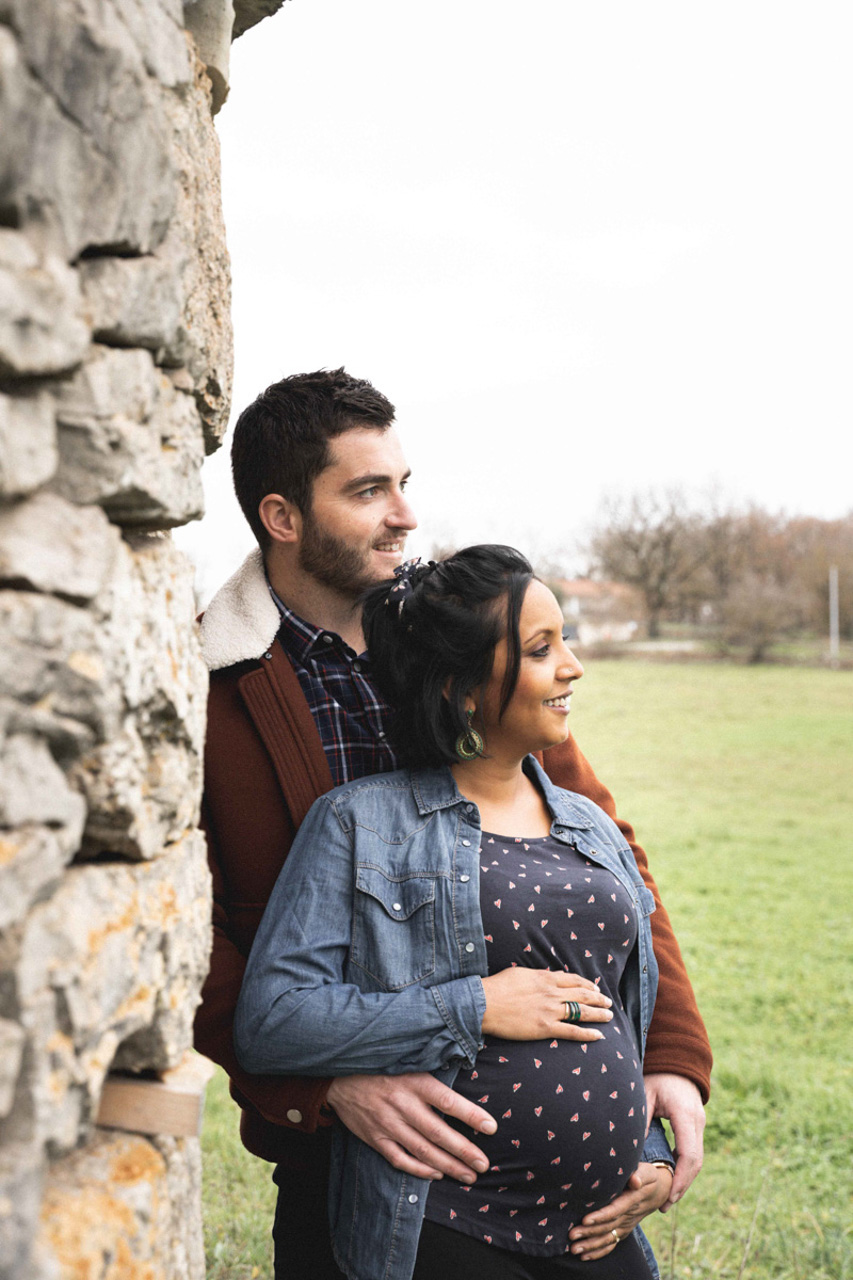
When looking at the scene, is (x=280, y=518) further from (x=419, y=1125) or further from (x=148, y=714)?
(x=419, y=1125)

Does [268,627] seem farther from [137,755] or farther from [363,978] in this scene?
[137,755]

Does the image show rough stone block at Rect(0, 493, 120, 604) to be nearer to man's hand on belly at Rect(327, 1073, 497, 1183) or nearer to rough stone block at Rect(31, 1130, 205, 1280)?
rough stone block at Rect(31, 1130, 205, 1280)

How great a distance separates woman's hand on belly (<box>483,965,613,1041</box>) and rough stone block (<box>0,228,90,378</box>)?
146 cm

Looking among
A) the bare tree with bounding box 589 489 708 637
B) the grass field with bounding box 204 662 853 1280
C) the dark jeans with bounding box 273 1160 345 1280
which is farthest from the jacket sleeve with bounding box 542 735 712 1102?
the bare tree with bounding box 589 489 708 637

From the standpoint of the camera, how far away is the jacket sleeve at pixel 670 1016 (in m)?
2.58

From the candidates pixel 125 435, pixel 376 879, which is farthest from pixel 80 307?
pixel 376 879

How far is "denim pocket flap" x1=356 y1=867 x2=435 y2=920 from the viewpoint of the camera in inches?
84.5

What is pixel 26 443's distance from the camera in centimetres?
117

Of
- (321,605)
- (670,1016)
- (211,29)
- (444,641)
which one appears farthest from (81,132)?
(670,1016)

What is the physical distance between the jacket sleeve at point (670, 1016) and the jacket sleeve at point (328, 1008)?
74 cm

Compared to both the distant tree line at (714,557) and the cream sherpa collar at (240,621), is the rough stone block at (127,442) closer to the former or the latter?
the cream sherpa collar at (240,621)

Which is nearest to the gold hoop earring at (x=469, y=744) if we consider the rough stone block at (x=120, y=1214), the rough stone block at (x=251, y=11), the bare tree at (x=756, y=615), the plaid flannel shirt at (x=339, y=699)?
the plaid flannel shirt at (x=339, y=699)

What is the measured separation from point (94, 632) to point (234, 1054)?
126 centimetres

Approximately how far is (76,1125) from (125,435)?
2.77ft
